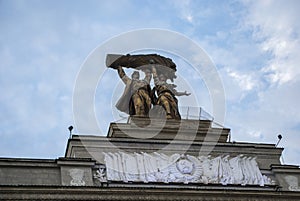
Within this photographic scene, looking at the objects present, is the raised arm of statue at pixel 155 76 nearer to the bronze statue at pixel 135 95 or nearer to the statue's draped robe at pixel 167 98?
the statue's draped robe at pixel 167 98

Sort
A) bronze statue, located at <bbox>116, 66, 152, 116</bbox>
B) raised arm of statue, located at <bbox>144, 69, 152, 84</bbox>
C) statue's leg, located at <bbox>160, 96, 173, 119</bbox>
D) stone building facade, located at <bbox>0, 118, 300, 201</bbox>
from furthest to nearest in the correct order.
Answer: raised arm of statue, located at <bbox>144, 69, 152, 84</bbox> < bronze statue, located at <bbox>116, 66, 152, 116</bbox> < statue's leg, located at <bbox>160, 96, 173, 119</bbox> < stone building facade, located at <bbox>0, 118, 300, 201</bbox>

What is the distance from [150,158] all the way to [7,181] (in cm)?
565

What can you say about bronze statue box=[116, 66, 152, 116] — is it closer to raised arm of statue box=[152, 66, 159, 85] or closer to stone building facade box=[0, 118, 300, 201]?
raised arm of statue box=[152, 66, 159, 85]

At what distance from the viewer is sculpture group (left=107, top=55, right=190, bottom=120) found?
29828 millimetres

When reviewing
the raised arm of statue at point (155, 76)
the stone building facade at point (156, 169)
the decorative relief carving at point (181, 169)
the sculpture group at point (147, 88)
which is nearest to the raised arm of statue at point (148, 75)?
the sculpture group at point (147, 88)

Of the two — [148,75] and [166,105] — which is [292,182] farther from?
[148,75]

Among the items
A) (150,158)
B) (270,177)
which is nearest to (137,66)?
(150,158)

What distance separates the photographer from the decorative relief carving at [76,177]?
24.2 m

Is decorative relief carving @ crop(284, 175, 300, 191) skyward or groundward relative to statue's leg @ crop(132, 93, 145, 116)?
groundward

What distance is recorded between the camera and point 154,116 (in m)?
29.6

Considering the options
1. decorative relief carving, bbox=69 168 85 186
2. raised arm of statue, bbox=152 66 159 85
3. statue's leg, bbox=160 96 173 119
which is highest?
raised arm of statue, bbox=152 66 159 85

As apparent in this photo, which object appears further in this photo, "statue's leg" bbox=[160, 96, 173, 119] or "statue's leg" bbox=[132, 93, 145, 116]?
"statue's leg" bbox=[160, 96, 173, 119]

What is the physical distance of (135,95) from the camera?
30.1 m

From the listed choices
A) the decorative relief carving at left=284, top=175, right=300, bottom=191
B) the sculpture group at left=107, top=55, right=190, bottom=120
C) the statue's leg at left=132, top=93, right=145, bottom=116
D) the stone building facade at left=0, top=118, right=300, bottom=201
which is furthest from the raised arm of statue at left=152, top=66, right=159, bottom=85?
the decorative relief carving at left=284, top=175, right=300, bottom=191
